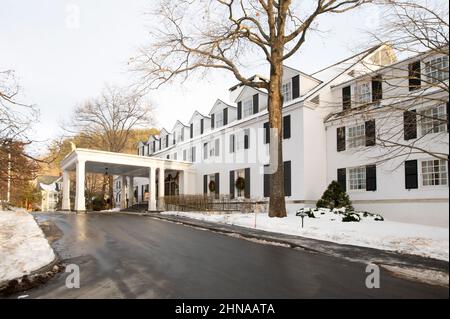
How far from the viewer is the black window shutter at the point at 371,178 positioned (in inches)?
723

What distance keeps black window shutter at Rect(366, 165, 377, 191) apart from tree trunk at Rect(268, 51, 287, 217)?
6.07 metres

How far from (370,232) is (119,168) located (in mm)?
29104

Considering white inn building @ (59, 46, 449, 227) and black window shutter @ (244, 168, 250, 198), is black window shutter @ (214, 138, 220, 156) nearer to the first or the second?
white inn building @ (59, 46, 449, 227)

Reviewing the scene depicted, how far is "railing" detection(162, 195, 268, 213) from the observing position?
2203 centimetres

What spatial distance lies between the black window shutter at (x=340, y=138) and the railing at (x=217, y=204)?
226 inches

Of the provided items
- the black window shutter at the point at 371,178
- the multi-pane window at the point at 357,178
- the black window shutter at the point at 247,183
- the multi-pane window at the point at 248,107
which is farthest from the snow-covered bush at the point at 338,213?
the multi-pane window at the point at 248,107

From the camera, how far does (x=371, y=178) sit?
18.6m

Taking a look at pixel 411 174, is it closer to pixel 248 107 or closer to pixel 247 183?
pixel 247 183

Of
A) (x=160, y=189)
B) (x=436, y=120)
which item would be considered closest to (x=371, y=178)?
(x=436, y=120)

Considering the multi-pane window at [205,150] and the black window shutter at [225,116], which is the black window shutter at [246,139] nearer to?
the black window shutter at [225,116]

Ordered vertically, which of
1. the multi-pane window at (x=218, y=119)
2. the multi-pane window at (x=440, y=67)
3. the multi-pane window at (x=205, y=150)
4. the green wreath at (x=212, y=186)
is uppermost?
the multi-pane window at (x=218, y=119)

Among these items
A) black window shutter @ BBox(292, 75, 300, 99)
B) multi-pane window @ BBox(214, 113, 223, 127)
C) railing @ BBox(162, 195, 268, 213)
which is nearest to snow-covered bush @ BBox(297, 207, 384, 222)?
railing @ BBox(162, 195, 268, 213)
